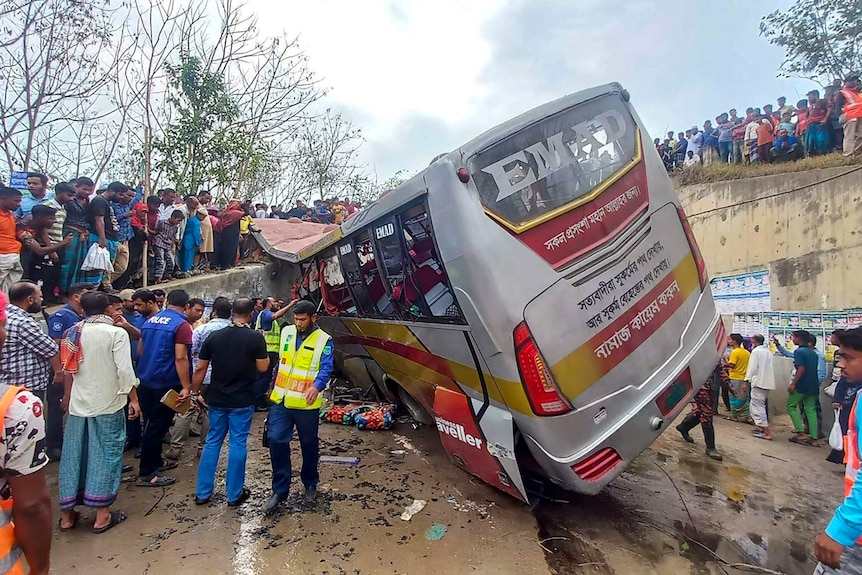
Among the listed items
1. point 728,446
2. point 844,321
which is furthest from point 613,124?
point 844,321

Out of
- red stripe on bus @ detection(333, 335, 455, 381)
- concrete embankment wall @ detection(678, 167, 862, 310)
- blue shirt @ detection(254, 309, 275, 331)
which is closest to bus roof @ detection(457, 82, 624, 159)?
red stripe on bus @ detection(333, 335, 455, 381)

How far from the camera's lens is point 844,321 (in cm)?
794

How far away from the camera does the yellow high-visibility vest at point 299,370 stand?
4.00 m

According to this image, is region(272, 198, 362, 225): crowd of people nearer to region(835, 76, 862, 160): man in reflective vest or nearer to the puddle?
the puddle

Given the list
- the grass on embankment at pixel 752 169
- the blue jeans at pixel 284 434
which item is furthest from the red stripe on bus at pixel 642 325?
the grass on embankment at pixel 752 169

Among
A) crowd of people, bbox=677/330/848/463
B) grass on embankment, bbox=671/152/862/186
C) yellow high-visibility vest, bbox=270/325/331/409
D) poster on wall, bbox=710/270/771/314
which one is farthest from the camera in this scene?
poster on wall, bbox=710/270/771/314

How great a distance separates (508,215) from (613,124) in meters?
1.40

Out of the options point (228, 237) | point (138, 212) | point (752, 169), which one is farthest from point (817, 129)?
point (138, 212)

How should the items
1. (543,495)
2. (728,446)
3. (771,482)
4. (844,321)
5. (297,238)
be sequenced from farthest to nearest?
(297,238), (844,321), (728,446), (771,482), (543,495)

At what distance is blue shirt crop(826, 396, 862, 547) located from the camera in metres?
1.87

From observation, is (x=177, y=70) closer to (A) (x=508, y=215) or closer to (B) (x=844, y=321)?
(A) (x=508, y=215)

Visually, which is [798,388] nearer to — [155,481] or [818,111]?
[818,111]

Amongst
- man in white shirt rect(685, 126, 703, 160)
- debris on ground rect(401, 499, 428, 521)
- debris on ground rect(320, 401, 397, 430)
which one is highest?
man in white shirt rect(685, 126, 703, 160)

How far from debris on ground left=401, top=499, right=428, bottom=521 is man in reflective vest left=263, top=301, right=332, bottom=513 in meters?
0.82
